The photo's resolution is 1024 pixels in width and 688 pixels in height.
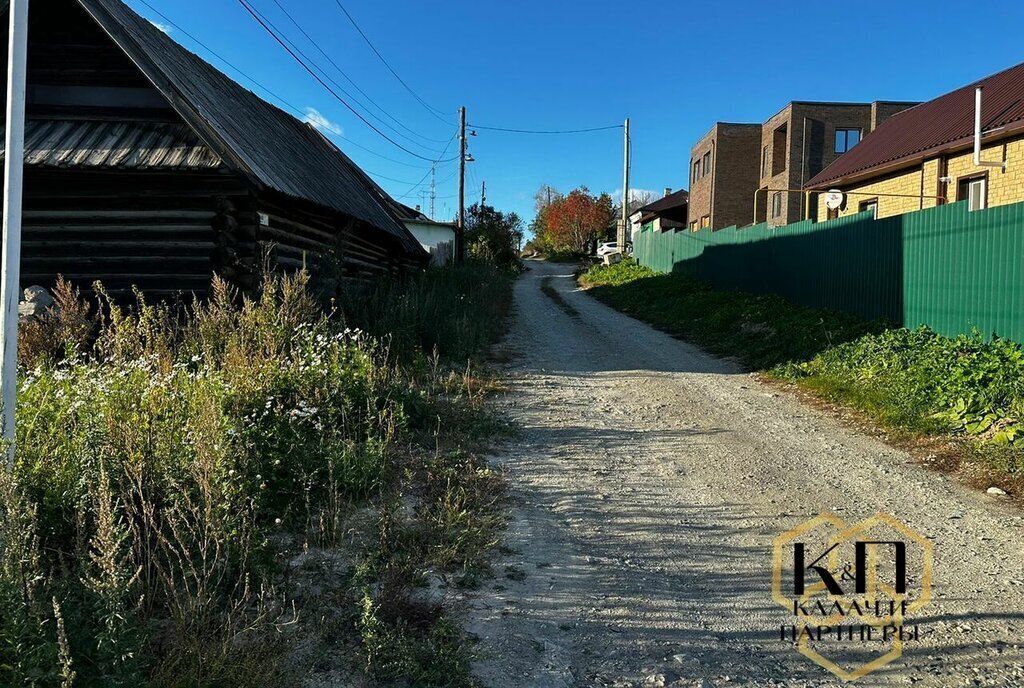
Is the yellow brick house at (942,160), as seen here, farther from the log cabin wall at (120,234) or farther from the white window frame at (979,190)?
the log cabin wall at (120,234)

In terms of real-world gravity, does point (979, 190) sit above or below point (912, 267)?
above

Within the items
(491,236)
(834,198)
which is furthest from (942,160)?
(491,236)

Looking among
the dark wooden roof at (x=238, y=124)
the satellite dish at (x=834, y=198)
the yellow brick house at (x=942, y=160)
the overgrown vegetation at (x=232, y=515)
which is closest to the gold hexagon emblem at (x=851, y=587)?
the overgrown vegetation at (x=232, y=515)

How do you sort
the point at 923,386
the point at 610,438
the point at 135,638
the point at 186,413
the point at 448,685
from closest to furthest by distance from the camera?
the point at 135,638 < the point at 448,685 < the point at 186,413 < the point at 610,438 < the point at 923,386

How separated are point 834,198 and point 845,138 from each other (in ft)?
57.4

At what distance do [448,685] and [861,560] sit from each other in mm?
2585

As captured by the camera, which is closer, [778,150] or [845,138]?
[845,138]

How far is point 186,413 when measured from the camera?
4.54 metres

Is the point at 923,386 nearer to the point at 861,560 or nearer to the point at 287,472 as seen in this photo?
the point at 861,560

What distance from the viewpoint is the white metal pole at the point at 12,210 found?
3461mm

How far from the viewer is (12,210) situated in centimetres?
350

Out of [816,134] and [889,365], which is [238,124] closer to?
[889,365]

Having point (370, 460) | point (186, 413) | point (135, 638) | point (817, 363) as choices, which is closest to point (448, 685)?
point (135, 638)

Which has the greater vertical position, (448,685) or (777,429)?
(777,429)
